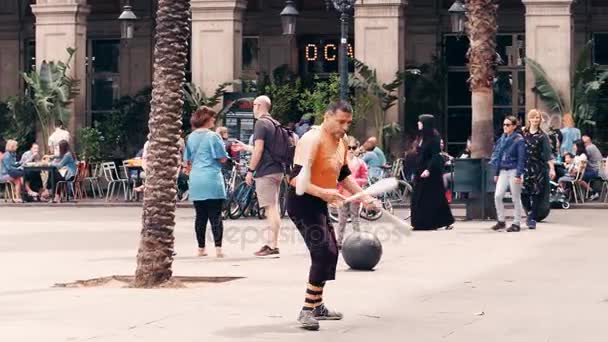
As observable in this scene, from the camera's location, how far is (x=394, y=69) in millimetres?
34875

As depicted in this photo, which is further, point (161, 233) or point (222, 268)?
point (222, 268)

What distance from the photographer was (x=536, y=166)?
966 inches

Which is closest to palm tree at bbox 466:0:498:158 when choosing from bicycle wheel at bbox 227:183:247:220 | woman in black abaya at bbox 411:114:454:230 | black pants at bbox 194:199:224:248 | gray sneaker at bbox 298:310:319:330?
woman in black abaya at bbox 411:114:454:230

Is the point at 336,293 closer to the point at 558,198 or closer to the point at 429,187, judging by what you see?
the point at 429,187

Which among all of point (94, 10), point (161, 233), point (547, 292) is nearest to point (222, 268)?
point (161, 233)

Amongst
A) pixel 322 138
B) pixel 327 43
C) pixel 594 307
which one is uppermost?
pixel 327 43

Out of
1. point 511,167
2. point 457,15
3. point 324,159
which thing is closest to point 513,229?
point 511,167

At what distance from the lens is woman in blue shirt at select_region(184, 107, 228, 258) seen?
18.1m

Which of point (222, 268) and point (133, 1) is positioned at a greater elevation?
point (133, 1)

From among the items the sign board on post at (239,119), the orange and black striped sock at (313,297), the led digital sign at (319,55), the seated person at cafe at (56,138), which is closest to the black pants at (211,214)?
the orange and black striped sock at (313,297)

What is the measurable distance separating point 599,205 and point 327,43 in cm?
1086

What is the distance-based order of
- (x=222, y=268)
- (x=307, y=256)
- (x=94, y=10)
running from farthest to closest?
(x=94, y=10) < (x=307, y=256) < (x=222, y=268)

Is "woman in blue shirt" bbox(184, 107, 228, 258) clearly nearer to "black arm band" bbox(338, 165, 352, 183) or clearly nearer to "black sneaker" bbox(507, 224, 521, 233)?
"black arm band" bbox(338, 165, 352, 183)

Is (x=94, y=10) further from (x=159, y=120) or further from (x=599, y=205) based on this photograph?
(x=159, y=120)
